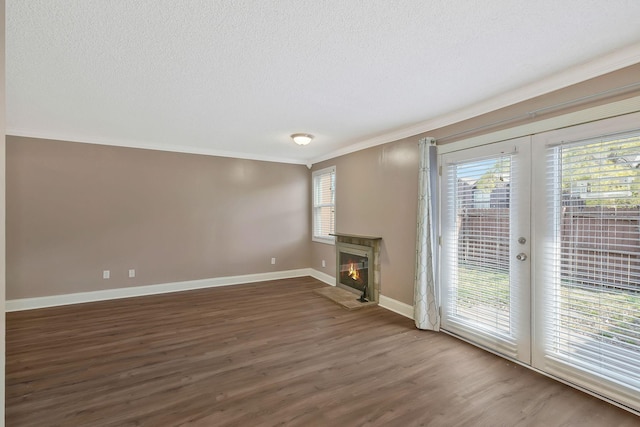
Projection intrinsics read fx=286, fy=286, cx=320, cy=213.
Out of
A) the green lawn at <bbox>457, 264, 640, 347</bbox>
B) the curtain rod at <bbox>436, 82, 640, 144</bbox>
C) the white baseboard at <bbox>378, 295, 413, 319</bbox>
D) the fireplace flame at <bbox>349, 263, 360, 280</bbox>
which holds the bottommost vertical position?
the white baseboard at <bbox>378, 295, 413, 319</bbox>

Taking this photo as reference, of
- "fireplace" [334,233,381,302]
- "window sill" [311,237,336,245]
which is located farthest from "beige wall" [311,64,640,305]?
"window sill" [311,237,336,245]

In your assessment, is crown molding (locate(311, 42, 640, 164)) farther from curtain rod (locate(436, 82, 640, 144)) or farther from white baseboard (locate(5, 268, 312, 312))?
white baseboard (locate(5, 268, 312, 312))

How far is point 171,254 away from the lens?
4977 mm

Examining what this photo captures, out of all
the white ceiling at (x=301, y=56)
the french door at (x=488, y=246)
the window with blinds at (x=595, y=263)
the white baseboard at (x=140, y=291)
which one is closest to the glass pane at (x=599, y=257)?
the window with blinds at (x=595, y=263)

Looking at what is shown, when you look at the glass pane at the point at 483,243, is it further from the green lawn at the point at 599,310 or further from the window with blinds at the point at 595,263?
the window with blinds at the point at 595,263

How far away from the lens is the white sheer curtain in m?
3.38

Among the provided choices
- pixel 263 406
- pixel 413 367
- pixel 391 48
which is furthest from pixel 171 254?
pixel 391 48

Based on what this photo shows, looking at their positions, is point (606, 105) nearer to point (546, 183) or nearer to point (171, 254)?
point (546, 183)

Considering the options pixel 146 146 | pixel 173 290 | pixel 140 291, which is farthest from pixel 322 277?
pixel 146 146

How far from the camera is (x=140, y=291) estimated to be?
4.74 m

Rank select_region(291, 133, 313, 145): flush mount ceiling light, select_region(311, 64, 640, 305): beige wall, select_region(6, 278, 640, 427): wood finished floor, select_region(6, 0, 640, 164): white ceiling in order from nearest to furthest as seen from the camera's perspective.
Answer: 1. select_region(6, 0, 640, 164): white ceiling
2. select_region(6, 278, 640, 427): wood finished floor
3. select_region(311, 64, 640, 305): beige wall
4. select_region(291, 133, 313, 145): flush mount ceiling light

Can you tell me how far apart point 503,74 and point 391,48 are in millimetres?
1077

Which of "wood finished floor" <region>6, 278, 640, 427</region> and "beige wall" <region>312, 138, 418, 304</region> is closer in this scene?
"wood finished floor" <region>6, 278, 640, 427</region>

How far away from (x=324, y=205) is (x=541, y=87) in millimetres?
3999
